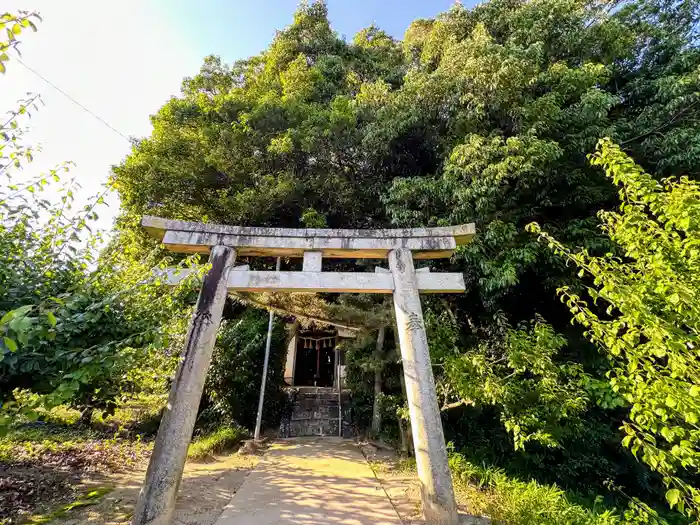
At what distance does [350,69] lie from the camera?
12.2 meters

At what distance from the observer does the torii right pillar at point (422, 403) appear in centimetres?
358

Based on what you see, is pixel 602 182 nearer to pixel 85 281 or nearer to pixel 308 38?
pixel 85 281

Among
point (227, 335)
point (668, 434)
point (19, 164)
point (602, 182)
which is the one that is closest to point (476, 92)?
point (602, 182)

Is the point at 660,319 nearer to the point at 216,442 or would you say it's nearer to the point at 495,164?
the point at 495,164

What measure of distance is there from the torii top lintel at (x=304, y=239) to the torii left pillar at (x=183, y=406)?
10.3 inches

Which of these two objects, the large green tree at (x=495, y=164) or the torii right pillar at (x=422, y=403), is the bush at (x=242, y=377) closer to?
the large green tree at (x=495, y=164)

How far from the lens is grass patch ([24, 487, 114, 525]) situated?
358cm

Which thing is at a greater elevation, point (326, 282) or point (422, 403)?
point (326, 282)

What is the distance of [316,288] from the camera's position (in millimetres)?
4598

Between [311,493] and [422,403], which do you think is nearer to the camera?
[422,403]

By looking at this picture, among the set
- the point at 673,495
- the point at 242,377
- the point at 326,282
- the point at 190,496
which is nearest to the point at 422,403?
the point at 326,282

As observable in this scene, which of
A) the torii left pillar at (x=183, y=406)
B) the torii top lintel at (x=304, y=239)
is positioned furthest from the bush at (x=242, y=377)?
the torii left pillar at (x=183, y=406)

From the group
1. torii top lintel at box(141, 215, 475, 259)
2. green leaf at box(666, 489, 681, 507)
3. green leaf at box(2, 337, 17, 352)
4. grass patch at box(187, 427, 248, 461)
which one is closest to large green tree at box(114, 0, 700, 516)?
torii top lintel at box(141, 215, 475, 259)

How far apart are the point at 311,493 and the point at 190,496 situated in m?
1.63
